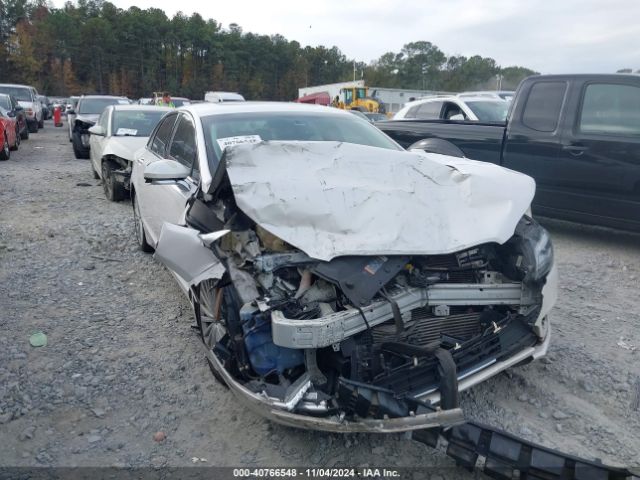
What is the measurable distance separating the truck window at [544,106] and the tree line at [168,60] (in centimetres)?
6383

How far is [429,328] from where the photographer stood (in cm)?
280

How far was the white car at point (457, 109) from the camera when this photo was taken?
29.6 ft

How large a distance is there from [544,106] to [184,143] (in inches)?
164

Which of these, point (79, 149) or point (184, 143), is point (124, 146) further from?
point (79, 149)

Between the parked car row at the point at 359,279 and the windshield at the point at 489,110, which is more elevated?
the windshield at the point at 489,110

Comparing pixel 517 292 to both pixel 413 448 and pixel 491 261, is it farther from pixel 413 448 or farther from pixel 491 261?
pixel 413 448

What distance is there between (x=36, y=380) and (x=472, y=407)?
2610mm

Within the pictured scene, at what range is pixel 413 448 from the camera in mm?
2723

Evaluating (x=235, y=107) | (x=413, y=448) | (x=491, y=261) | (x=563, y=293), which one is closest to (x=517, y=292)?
(x=491, y=261)

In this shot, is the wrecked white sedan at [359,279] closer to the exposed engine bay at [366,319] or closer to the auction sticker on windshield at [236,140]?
the exposed engine bay at [366,319]

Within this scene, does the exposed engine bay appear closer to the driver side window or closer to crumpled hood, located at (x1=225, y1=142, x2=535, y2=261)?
crumpled hood, located at (x1=225, y1=142, x2=535, y2=261)

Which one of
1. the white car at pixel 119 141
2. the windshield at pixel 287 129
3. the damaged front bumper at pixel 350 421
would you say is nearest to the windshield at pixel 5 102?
the white car at pixel 119 141

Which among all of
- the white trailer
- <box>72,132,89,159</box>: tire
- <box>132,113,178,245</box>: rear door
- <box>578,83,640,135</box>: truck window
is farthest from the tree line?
<box>132,113,178,245</box>: rear door

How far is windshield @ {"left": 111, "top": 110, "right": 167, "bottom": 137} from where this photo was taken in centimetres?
910
